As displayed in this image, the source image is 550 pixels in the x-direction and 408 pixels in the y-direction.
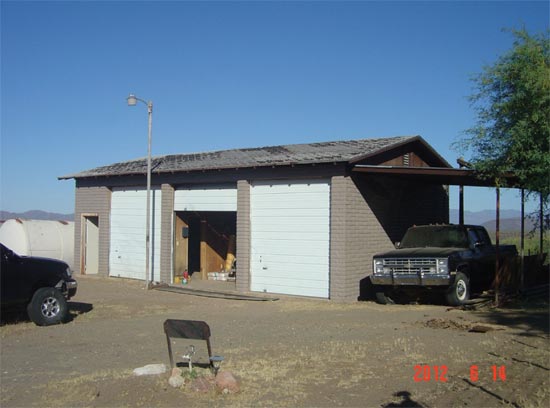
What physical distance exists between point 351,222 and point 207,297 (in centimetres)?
491

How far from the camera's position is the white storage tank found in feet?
82.5

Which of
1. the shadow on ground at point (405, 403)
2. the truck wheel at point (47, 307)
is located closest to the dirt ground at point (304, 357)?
the shadow on ground at point (405, 403)

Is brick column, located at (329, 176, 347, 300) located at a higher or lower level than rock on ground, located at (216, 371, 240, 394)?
higher

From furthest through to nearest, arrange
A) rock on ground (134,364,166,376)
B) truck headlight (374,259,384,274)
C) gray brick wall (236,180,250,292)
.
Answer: gray brick wall (236,180,250,292) < truck headlight (374,259,384,274) < rock on ground (134,364,166,376)

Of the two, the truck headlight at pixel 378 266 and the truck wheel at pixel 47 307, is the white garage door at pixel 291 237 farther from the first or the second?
the truck wheel at pixel 47 307

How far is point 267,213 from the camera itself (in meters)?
18.6

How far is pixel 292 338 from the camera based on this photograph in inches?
428

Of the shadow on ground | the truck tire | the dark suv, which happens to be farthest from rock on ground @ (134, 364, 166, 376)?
the truck tire

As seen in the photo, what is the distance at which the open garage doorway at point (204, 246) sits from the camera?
71.6 feet

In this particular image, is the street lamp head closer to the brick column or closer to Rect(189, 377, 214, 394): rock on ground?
the brick column

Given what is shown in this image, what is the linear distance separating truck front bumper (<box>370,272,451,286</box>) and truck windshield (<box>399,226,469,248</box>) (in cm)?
168

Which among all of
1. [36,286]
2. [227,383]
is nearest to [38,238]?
[36,286]

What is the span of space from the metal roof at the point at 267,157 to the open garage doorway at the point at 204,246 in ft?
6.90

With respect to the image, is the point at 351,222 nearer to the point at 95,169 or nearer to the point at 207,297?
the point at 207,297
